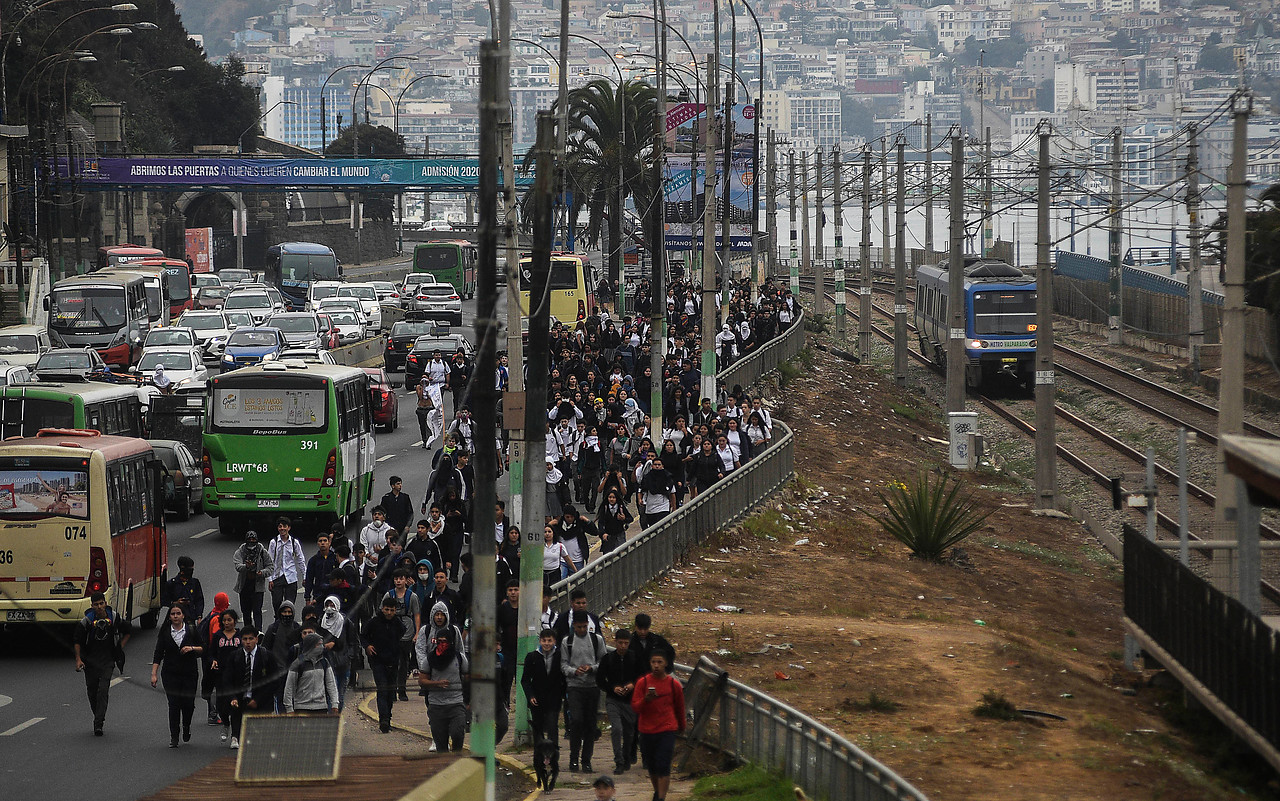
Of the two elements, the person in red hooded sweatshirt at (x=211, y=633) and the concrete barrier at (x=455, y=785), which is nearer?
the concrete barrier at (x=455, y=785)

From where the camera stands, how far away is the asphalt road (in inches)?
500

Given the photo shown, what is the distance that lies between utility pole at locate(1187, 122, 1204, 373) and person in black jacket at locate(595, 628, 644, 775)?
30.2m

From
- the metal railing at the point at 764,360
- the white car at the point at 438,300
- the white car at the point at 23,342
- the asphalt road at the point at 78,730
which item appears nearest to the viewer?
the asphalt road at the point at 78,730

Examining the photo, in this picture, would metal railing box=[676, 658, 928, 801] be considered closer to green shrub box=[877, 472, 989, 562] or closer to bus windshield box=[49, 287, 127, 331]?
green shrub box=[877, 472, 989, 562]

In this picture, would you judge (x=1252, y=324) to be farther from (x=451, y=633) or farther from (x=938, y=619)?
(x=451, y=633)

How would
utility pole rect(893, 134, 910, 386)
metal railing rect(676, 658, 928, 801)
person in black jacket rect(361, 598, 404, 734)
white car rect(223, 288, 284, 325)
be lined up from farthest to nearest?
1. white car rect(223, 288, 284, 325)
2. utility pole rect(893, 134, 910, 386)
3. person in black jacket rect(361, 598, 404, 734)
4. metal railing rect(676, 658, 928, 801)

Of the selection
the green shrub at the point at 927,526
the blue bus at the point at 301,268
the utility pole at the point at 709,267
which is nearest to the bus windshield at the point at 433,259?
the blue bus at the point at 301,268

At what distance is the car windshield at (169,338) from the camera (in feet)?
135

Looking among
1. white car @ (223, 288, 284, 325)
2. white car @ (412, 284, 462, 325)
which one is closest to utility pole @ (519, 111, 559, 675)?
white car @ (223, 288, 284, 325)

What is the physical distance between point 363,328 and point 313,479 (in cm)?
3193

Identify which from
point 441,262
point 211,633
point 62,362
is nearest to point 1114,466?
point 62,362

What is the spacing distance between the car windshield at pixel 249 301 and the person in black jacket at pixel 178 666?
4168cm

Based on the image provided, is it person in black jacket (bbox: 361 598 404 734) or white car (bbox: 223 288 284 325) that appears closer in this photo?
person in black jacket (bbox: 361 598 404 734)

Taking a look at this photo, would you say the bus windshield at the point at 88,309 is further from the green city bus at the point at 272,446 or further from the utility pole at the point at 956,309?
the green city bus at the point at 272,446
